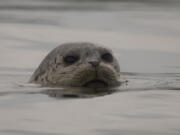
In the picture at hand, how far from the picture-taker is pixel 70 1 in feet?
86.7

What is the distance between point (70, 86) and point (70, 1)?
51.3 feet

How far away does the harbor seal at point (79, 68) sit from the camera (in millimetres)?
10766

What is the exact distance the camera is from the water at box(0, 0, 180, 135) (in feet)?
26.8

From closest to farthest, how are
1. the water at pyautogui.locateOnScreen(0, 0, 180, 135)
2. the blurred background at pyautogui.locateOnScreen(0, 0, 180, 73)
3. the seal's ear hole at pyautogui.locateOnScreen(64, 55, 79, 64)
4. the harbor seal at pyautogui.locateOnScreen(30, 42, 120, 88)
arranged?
Result: the water at pyautogui.locateOnScreen(0, 0, 180, 135), the harbor seal at pyautogui.locateOnScreen(30, 42, 120, 88), the seal's ear hole at pyautogui.locateOnScreen(64, 55, 79, 64), the blurred background at pyautogui.locateOnScreen(0, 0, 180, 73)

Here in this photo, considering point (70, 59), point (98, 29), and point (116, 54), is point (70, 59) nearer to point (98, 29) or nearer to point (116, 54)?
point (116, 54)

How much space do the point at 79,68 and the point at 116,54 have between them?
16.9ft

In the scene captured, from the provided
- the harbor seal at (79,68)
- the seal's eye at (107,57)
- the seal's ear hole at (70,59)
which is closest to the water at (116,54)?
the harbor seal at (79,68)

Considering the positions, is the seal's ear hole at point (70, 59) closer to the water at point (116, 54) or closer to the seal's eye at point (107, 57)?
the seal's eye at point (107, 57)

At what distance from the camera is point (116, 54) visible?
1602cm

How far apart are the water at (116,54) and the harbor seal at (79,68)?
0.93ft

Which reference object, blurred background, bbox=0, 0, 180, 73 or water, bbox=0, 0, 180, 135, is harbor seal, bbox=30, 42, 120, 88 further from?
blurred background, bbox=0, 0, 180, 73

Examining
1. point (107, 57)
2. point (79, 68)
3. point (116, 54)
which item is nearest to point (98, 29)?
point (116, 54)

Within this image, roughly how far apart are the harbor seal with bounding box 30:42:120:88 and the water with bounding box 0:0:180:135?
28cm

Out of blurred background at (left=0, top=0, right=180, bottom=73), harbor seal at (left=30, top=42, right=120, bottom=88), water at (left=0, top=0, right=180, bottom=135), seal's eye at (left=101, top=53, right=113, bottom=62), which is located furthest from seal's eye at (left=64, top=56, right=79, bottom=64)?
blurred background at (left=0, top=0, right=180, bottom=73)
